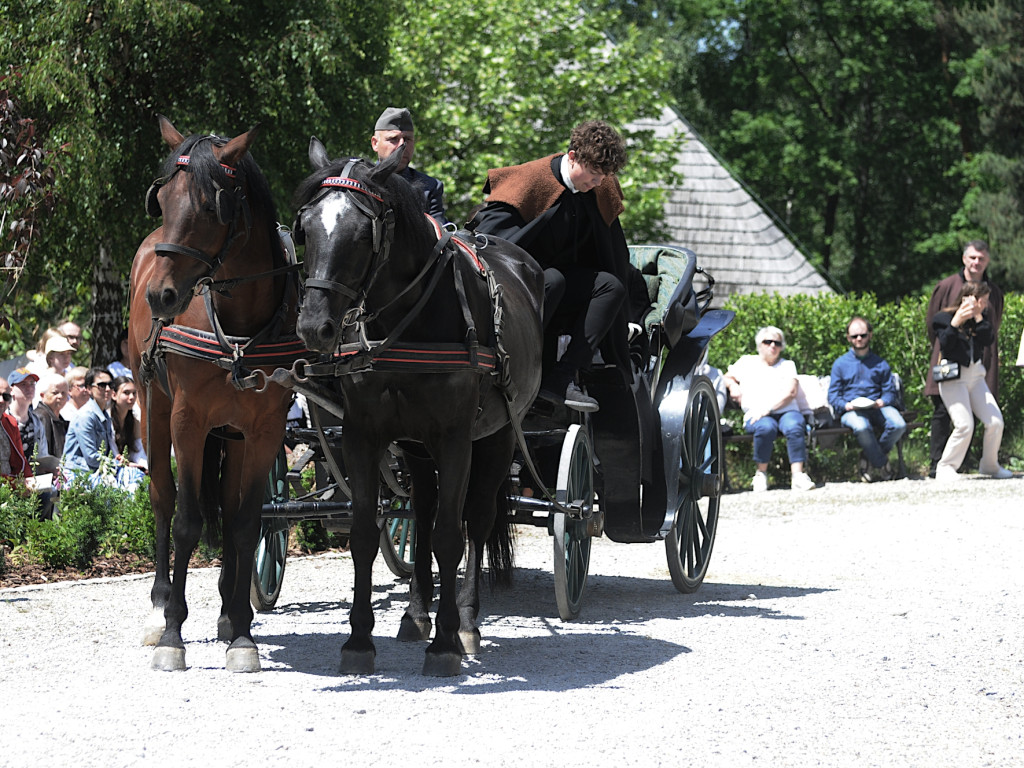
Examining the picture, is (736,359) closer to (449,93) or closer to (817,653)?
(449,93)

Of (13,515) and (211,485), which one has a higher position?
(211,485)

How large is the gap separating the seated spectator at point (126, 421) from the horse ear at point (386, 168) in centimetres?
567

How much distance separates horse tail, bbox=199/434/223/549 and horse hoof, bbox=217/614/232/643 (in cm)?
47

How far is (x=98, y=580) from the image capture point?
8500mm

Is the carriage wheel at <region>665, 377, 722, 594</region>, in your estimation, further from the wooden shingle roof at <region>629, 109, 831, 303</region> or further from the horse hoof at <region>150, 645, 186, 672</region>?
the wooden shingle roof at <region>629, 109, 831, 303</region>

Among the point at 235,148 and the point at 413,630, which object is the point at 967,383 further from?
the point at 235,148

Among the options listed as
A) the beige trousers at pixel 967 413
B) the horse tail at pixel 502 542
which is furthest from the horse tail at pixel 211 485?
the beige trousers at pixel 967 413

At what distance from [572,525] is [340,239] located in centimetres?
264

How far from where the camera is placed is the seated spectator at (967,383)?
46.4ft

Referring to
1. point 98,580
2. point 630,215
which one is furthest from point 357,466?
point 630,215

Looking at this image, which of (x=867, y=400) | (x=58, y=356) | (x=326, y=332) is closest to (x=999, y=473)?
(x=867, y=400)

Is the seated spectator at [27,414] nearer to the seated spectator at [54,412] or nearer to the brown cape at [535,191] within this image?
the seated spectator at [54,412]

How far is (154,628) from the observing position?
6.34m

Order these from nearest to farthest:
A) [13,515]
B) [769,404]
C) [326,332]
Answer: [326,332] → [13,515] → [769,404]
